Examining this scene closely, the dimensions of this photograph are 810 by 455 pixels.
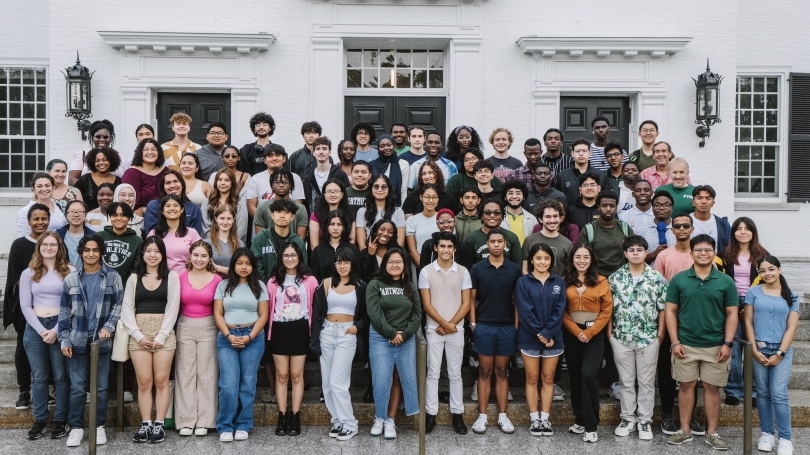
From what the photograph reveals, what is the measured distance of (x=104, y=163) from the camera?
8.74 m

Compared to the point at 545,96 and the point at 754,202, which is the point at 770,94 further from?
the point at 545,96

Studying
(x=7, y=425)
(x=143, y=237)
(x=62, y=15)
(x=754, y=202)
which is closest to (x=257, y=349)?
(x=143, y=237)

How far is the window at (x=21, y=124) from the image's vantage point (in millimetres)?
13320

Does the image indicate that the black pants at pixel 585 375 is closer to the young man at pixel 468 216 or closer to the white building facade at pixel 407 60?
the young man at pixel 468 216

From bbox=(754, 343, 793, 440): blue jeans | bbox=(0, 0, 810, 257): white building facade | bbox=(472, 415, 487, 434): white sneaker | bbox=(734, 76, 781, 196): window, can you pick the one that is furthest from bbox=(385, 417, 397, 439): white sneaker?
bbox=(734, 76, 781, 196): window

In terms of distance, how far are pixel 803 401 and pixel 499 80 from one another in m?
6.11

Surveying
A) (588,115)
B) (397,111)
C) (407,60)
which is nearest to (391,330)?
(397,111)

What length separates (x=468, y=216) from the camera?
26.9ft

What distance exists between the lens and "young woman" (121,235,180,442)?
7.18m

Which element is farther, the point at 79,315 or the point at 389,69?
the point at 389,69

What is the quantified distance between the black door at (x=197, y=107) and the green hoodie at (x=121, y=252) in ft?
15.0

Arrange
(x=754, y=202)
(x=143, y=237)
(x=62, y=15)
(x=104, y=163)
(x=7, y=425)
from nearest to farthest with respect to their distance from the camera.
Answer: (x=7, y=425), (x=143, y=237), (x=104, y=163), (x=62, y=15), (x=754, y=202)

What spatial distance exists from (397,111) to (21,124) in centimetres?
659

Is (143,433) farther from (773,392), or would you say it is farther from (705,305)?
(773,392)
